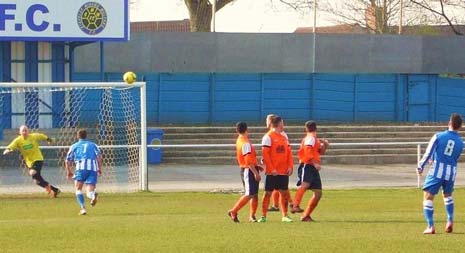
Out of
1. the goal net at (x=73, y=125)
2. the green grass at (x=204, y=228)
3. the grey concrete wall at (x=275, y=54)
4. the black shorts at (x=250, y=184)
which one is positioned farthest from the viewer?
the grey concrete wall at (x=275, y=54)

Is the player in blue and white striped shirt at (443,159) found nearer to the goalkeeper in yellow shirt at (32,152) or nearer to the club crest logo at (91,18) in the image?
the goalkeeper in yellow shirt at (32,152)

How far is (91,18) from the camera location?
30.9 metres

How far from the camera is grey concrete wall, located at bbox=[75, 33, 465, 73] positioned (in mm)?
40844

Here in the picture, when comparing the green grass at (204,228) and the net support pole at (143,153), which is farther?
the net support pole at (143,153)

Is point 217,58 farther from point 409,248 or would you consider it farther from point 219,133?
point 409,248

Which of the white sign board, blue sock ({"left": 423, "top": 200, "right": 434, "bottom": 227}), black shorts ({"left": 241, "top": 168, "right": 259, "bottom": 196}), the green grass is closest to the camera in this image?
the green grass

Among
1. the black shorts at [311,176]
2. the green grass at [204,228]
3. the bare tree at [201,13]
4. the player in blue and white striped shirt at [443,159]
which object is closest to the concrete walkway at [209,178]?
the green grass at [204,228]

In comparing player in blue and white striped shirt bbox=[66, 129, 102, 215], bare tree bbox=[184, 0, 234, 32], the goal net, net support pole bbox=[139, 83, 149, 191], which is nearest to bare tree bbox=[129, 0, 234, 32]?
bare tree bbox=[184, 0, 234, 32]

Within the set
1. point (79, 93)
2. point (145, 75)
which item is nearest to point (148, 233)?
point (79, 93)

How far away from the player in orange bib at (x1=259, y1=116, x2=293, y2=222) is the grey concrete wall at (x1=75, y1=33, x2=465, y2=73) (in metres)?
22.7

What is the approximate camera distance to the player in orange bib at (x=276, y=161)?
58.7ft

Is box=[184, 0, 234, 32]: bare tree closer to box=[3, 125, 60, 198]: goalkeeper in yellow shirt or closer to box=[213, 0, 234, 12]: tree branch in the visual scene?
box=[213, 0, 234, 12]: tree branch

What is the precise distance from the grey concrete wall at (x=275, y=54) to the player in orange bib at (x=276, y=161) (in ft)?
74.4

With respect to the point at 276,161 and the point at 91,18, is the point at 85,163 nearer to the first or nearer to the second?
the point at 276,161
